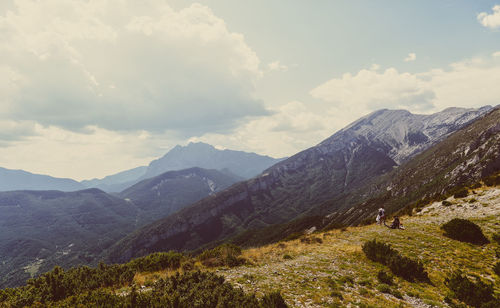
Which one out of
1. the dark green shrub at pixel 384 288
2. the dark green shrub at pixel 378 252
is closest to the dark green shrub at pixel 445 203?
the dark green shrub at pixel 378 252

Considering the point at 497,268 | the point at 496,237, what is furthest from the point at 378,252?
the point at 496,237

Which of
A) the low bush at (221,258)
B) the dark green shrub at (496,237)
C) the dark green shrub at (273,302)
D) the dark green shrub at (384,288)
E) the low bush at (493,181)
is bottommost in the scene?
the low bush at (221,258)

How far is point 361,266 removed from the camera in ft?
53.4

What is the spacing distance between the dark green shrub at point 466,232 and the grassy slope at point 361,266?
2.53 ft

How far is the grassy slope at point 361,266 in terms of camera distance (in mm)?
11883

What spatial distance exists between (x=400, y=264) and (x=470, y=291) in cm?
350

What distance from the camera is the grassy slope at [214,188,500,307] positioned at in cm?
1188

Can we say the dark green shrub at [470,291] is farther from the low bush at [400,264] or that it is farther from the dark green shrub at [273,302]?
the dark green shrub at [273,302]

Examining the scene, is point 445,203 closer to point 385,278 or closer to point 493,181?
point 493,181

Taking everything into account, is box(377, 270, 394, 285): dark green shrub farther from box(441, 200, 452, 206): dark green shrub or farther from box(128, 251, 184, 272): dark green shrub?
box(441, 200, 452, 206): dark green shrub

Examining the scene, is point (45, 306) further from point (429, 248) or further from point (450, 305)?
point (429, 248)

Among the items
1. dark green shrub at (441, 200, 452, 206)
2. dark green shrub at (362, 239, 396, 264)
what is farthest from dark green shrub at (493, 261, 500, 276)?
dark green shrub at (441, 200, 452, 206)

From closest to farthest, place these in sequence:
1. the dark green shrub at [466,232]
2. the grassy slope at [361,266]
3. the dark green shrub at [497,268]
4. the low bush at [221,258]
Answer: the grassy slope at [361,266] → the dark green shrub at [497,268] → the dark green shrub at [466,232] → the low bush at [221,258]

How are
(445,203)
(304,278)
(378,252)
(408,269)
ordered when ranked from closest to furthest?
(408,269)
(304,278)
(378,252)
(445,203)
